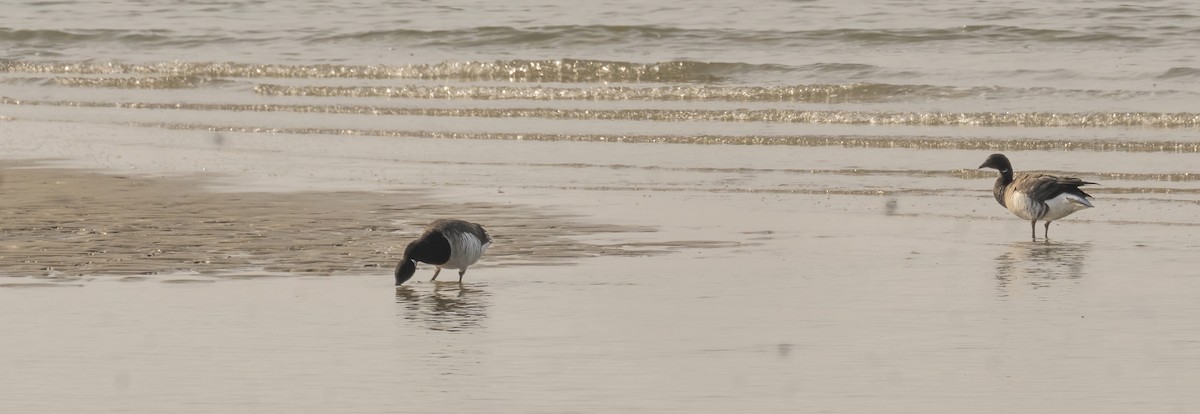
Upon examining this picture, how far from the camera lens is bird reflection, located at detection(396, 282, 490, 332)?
29.8 feet

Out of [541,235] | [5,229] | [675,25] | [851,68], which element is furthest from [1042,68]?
[5,229]

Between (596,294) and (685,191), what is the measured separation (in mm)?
5246

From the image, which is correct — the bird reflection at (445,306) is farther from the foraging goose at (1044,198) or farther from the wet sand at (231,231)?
the foraging goose at (1044,198)

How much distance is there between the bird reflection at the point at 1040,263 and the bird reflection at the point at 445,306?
270 centimetres

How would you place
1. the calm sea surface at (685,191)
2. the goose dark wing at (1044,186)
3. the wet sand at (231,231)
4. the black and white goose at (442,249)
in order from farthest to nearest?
the goose dark wing at (1044,186) < the wet sand at (231,231) < the black and white goose at (442,249) < the calm sea surface at (685,191)

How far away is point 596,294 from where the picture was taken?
9.80m

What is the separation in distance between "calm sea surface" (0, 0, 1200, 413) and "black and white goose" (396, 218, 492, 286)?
16cm

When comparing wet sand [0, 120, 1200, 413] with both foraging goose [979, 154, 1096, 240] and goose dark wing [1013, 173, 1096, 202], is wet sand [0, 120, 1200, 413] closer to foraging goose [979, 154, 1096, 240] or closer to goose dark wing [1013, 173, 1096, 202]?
foraging goose [979, 154, 1096, 240]

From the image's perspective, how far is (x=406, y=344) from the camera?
27.7ft

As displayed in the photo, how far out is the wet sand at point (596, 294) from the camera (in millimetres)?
7445

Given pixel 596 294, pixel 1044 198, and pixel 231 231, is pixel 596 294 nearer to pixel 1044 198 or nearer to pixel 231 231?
pixel 231 231

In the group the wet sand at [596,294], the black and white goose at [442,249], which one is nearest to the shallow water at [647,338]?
the wet sand at [596,294]

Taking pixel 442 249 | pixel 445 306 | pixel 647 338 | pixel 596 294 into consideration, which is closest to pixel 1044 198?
pixel 596 294

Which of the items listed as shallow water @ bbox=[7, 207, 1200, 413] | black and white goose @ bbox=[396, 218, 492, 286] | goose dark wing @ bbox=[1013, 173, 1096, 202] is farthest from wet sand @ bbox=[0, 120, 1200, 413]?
goose dark wing @ bbox=[1013, 173, 1096, 202]
